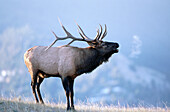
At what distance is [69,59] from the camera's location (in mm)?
8180

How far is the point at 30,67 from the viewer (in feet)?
28.2

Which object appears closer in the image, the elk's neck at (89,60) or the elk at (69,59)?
the elk at (69,59)

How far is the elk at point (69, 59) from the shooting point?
8.12 meters

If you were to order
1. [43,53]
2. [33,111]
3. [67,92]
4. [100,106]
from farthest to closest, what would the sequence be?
[100,106], [43,53], [67,92], [33,111]

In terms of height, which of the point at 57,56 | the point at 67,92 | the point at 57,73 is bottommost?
the point at 67,92

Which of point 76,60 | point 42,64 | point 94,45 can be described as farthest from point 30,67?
point 94,45

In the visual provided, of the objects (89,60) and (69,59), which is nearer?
(69,59)

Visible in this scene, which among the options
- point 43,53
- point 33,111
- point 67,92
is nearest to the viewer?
point 33,111

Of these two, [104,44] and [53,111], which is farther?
[104,44]

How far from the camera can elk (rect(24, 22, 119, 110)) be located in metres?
8.12

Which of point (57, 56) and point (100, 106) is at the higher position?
point (57, 56)

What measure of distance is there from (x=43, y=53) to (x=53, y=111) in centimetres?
186

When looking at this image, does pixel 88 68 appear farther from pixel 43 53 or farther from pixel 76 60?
pixel 43 53

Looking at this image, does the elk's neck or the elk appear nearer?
the elk
